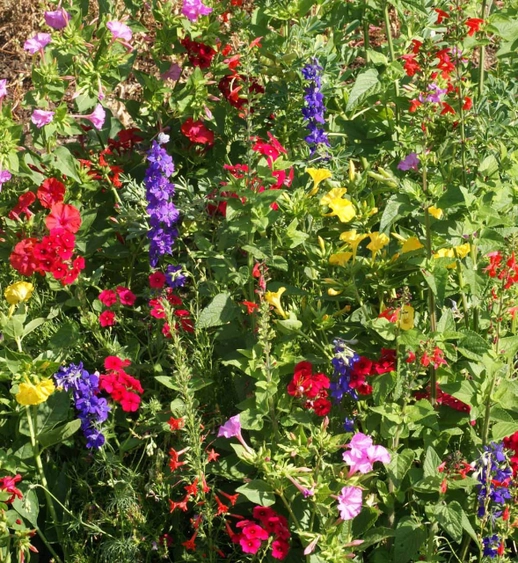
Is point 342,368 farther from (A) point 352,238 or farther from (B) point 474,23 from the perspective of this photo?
(B) point 474,23

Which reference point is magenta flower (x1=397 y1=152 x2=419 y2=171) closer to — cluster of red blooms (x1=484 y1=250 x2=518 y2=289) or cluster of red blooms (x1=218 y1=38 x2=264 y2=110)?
cluster of red blooms (x1=484 y1=250 x2=518 y2=289)

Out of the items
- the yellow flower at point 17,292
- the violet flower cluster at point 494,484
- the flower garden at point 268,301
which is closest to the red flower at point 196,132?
the flower garden at point 268,301

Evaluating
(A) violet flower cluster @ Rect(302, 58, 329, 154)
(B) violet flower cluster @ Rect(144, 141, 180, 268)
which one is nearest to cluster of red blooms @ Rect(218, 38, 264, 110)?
(A) violet flower cluster @ Rect(302, 58, 329, 154)

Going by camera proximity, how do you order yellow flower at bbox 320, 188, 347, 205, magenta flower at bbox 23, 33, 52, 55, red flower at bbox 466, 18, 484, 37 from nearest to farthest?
yellow flower at bbox 320, 188, 347, 205
red flower at bbox 466, 18, 484, 37
magenta flower at bbox 23, 33, 52, 55

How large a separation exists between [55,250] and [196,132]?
807mm

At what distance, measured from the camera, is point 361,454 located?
247cm

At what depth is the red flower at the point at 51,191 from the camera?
344 centimetres

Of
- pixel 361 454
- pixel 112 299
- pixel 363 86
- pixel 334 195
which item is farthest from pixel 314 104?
pixel 361 454

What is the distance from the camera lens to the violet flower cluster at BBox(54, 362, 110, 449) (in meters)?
3.03

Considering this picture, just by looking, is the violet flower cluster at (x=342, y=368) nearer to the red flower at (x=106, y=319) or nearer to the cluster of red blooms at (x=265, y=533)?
the cluster of red blooms at (x=265, y=533)

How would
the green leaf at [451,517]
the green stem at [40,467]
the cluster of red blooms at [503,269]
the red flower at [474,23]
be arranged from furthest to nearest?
1. the green stem at [40,467]
2. the red flower at [474,23]
3. the green leaf at [451,517]
4. the cluster of red blooms at [503,269]

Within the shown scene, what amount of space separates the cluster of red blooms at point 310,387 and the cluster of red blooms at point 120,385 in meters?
0.61

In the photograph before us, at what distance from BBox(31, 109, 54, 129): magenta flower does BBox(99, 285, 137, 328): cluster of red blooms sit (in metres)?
0.67

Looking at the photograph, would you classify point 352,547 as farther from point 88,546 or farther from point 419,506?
point 88,546
